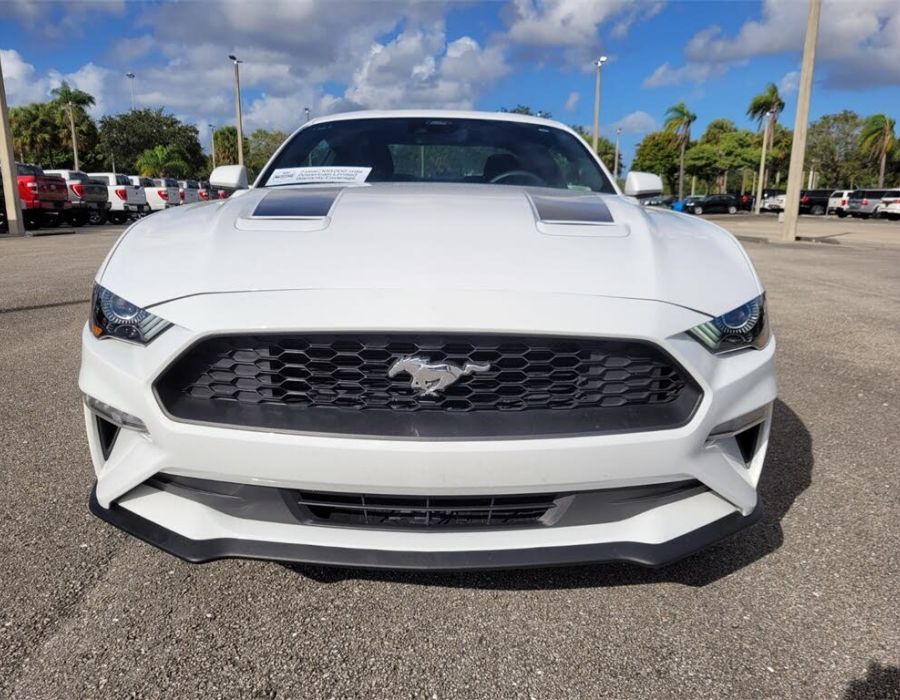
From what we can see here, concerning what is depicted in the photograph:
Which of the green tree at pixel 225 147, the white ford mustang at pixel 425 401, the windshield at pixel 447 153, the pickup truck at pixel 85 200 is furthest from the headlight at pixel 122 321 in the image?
the green tree at pixel 225 147

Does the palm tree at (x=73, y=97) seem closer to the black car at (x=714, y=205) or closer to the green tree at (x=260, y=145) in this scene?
the green tree at (x=260, y=145)

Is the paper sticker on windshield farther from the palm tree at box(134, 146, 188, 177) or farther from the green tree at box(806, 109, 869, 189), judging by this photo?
the green tree at box(806, 109, 869, 189)

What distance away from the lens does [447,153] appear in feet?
A: 10.8

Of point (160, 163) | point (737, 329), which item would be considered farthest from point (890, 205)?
point (160, 163)

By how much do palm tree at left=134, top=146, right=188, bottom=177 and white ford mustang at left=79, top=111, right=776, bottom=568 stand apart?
58.4 m

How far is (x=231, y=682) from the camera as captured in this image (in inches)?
62.6

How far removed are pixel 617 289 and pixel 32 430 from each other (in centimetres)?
286

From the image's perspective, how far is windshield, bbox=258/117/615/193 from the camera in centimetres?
316

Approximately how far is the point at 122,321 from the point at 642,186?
2.35m

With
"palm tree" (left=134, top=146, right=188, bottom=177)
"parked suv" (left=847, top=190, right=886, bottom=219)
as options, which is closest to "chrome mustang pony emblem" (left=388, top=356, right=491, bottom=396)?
"parked suv" (left=847, top=190, right=886, bottom=219)

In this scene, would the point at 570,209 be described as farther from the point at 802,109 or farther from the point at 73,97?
the point at 73,97

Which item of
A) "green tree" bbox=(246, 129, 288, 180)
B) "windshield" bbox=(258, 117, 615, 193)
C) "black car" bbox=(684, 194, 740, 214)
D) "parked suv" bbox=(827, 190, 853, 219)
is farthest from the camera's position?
"green tree" bbox=(246, 129, 288, 180)

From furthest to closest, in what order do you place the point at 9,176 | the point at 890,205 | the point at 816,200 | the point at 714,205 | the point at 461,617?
the point at 714,205 → the point at 816,200 → the point at 890,205 → the point at 9,176 → the point at 461,617

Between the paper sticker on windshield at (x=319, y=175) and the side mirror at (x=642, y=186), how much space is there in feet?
4.04
